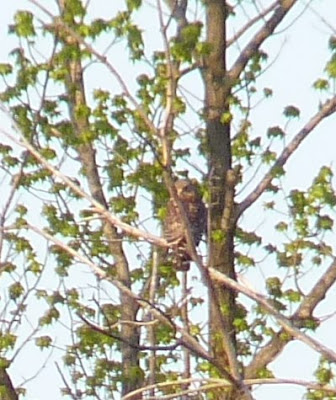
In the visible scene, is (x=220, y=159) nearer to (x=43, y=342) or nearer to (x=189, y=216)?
(x=189, y=216)

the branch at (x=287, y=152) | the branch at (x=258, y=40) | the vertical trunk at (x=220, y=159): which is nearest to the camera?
the vertical trunk at (x=220, y=159)

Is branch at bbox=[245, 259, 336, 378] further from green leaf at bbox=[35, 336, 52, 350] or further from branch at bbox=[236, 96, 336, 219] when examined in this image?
green leaf at bbox=[35, 336, 52, 350]

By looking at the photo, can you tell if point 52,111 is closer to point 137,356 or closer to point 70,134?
point 70,134

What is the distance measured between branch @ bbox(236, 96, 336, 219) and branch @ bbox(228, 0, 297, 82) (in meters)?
0.53

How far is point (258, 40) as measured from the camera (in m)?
9.10

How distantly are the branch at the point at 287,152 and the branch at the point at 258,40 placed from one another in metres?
0.53

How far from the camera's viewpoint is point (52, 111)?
882cm

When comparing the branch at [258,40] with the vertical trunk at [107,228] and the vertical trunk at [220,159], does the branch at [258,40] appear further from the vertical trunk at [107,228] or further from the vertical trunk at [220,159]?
the vertical trunk at [107,228]

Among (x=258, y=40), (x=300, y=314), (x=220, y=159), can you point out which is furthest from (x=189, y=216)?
(x=258, y=40)

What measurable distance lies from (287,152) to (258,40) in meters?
0.71

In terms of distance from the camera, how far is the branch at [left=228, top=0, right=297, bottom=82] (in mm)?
9086

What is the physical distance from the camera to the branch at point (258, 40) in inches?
358

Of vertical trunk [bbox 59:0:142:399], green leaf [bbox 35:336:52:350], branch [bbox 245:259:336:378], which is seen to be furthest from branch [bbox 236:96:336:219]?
green leaf [bbox 35:336:52:350]

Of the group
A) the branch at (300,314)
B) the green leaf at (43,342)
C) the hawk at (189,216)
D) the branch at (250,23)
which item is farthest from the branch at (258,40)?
the green leaf at (43,342)
